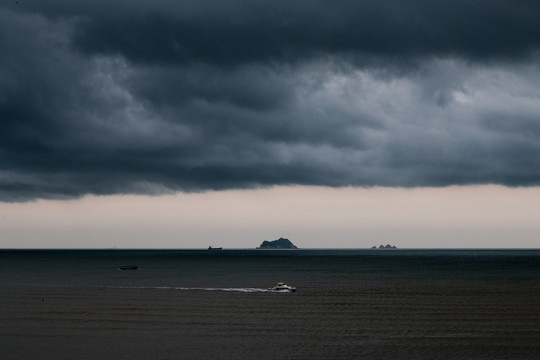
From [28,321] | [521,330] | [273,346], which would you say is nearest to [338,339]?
[273,346]

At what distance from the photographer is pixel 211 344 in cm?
5516

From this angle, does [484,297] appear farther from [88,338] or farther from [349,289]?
[88,338]

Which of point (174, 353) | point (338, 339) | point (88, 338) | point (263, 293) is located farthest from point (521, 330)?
point (263, 293)

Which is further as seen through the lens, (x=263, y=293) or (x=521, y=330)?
(x=263, y=293)

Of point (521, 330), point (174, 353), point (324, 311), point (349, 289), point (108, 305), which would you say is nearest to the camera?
point (174, 353)

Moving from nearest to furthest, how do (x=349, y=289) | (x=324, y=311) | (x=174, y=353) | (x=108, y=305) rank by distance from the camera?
(x=174, y=353) < (x=324, y=311) < (x=108, y=305) < (x=349, y=289)

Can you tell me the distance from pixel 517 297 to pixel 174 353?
65.2 metres

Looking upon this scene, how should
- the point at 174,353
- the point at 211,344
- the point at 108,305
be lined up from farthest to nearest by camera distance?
1. the point at 108,305
2. the point at 211,344
3. the point at 174,353

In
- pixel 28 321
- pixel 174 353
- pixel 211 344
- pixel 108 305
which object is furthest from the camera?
pixel 108 305

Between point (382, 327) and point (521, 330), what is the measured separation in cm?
1436

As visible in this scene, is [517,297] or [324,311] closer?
[324,311]

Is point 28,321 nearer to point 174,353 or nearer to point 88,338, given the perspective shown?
point 88,338

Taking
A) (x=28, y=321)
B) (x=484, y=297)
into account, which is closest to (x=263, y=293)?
(x=484, y=297)

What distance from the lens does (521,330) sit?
205 ft
